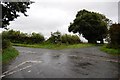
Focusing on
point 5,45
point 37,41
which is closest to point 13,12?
point 5,45

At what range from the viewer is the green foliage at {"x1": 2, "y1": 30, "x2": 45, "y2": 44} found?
1949 inches

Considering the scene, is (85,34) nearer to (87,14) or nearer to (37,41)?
(87,14)

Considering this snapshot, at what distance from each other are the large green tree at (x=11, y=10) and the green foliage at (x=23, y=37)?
2680cm

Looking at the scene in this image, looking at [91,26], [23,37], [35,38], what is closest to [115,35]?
[35,38]

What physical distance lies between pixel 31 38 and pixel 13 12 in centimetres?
2819

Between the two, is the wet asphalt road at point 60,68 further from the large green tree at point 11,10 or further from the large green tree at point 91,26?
the large green tree at point 91,26

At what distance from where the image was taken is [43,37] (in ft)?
165

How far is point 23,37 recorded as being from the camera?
50.7 meters

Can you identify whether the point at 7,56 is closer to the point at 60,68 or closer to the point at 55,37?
the point at 60,68

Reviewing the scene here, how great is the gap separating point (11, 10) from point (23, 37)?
96.4 feet

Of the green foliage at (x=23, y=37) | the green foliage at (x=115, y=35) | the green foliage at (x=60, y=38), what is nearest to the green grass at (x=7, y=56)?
the green foliage at (x=115, y=35)

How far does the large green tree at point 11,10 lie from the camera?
20.9 meters

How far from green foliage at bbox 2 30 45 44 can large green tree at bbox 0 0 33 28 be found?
26795mm

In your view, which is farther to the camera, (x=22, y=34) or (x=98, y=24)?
(x=98, y=24)
